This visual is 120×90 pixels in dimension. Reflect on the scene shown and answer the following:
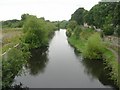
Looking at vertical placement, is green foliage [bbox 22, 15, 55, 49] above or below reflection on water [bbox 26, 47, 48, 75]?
above

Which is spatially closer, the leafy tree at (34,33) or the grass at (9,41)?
the grass at (9,41)

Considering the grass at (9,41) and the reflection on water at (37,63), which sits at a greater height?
the grass at (9,41)

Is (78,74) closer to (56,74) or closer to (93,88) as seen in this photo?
(56,74)

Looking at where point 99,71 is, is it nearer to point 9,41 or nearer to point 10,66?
point 10,66

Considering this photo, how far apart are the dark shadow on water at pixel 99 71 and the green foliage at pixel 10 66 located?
764 cm

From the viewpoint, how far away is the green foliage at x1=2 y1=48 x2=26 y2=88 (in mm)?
21594

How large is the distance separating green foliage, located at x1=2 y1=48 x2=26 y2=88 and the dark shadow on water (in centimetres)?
764

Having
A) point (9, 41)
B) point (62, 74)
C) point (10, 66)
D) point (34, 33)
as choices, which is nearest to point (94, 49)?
point (62, 74)

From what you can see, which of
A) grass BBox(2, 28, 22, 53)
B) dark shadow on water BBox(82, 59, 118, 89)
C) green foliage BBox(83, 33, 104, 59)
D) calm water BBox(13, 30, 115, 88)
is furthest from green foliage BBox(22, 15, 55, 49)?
dark shadow on water BBox(82, 59, 118, 89)

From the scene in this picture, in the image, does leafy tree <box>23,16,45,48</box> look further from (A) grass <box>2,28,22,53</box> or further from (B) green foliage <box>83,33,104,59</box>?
(B) green foliage <box>83,33,104,59</box>

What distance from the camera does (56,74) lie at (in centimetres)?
2923


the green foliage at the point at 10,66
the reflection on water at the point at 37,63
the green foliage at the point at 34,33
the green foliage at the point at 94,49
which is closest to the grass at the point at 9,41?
the green foliage at the point at 34,33

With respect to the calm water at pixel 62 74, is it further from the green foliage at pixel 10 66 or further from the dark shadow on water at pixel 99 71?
the green foliage at pixel 10 66

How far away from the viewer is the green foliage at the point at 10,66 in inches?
850
